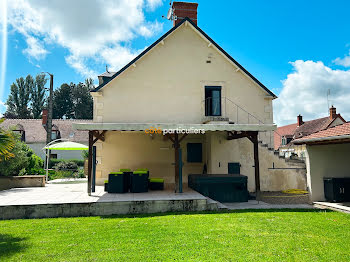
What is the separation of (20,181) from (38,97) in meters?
40.1

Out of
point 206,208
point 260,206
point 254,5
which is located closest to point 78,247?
point 206,208

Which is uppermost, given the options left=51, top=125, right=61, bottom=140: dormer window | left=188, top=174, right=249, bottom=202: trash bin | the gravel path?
left=51, top=125, right=61, bottom=140: dormer window

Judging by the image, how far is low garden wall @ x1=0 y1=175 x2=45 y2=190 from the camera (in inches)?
458

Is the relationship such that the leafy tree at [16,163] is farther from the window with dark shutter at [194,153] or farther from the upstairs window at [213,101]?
the upstairs window at [213,101]

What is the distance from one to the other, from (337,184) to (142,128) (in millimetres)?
7703

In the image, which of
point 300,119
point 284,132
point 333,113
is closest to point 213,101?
point 333,113

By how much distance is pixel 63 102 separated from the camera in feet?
158

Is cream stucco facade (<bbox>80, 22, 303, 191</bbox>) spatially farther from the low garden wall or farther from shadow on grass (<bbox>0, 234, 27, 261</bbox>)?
shadow on grass (<bbox>0, 234, 27, 261</bbox>)

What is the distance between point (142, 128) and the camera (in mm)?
8984

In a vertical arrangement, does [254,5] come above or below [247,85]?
above

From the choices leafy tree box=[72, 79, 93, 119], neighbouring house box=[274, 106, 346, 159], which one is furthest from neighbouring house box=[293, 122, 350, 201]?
leafy tree box=[72, 79, 93, 119]

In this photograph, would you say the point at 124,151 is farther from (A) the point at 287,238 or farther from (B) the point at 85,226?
(A) the point at 287,238

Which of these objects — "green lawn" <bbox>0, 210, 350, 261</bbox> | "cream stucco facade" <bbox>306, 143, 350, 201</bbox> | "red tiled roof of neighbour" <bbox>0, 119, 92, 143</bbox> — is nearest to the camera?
"green lawn" <bbox>0, 210, 350, 261</bbox>

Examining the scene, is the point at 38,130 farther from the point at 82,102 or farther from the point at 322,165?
the point at 322,165
